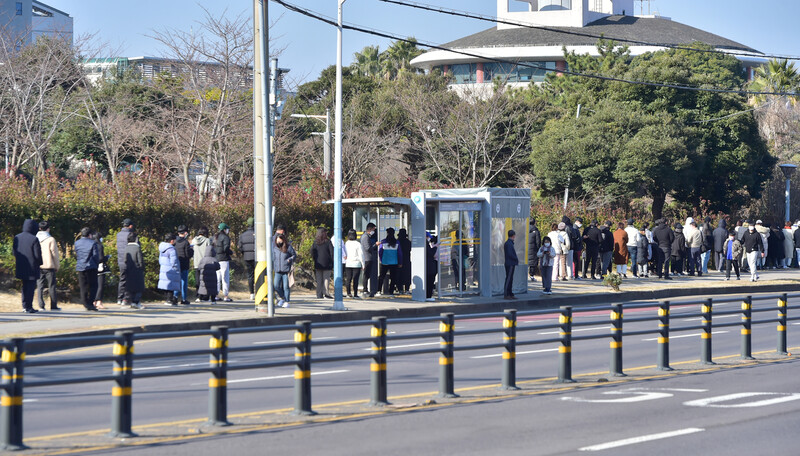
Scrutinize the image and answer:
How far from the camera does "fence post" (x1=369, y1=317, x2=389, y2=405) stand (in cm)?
980

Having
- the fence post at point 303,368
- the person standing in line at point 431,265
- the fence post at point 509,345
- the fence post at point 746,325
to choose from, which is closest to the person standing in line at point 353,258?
the person standing in line at point 431,265

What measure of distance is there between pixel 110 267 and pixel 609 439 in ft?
53.0

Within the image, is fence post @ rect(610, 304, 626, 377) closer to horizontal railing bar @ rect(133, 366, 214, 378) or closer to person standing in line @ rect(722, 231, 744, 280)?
horizontal railing bar @ rect(133, 366, 214, 378)

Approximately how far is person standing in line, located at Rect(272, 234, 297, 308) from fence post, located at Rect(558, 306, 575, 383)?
10914 mm

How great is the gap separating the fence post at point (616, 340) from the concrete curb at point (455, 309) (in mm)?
7093

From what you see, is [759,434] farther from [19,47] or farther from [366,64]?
[366,64]

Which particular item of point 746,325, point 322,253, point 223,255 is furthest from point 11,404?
point 322,253

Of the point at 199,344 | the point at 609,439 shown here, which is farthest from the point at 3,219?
the point at 609,439

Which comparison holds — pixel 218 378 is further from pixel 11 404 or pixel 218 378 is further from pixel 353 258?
pixel 353 258

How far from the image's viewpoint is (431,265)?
24.2m

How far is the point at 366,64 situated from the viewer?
238 feet

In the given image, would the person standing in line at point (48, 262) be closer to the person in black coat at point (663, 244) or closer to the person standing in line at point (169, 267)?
the person standing in line at point (169, 267)

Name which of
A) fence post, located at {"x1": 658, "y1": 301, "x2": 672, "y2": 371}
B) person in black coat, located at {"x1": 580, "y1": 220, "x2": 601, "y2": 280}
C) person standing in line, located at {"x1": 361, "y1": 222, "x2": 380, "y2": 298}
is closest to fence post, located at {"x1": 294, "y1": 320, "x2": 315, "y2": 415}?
fence post, located at {"x1": 658, "y1": 301, "x2": 672, "y2": 371}

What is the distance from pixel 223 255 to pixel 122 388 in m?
15.0
